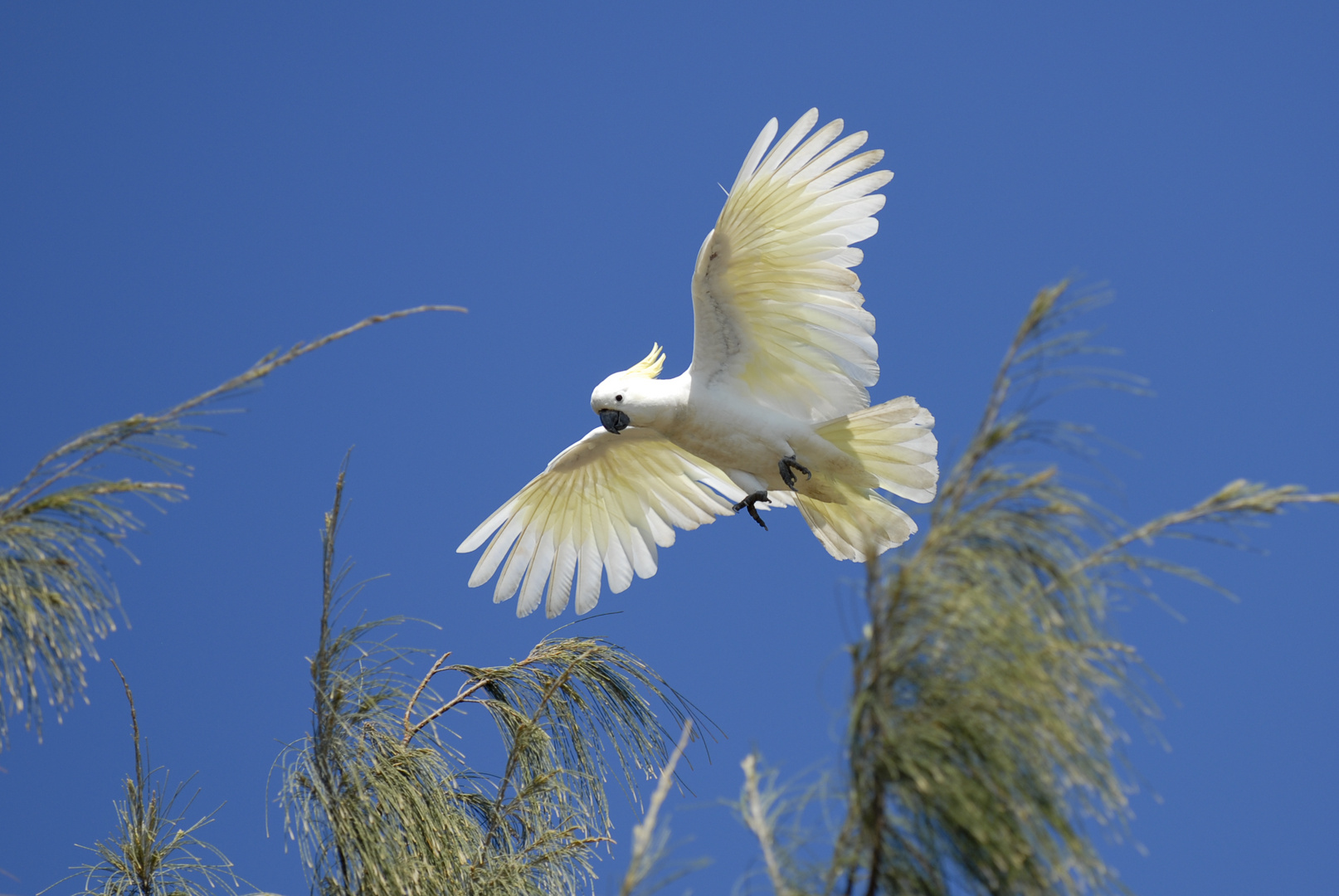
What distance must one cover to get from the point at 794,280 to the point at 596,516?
1.79m

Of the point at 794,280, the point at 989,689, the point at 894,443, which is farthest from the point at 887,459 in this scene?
the point at 989,689

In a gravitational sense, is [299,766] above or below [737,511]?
below

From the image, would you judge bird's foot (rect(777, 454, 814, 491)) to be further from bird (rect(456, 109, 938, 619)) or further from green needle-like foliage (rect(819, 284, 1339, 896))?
green needle-like foliage (rect(819, 284, 1339, 896))

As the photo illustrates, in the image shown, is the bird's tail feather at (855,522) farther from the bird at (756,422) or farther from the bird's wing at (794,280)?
the bird's wing at (794,280)

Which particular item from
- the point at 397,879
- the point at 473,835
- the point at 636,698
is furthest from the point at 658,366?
the point at 397,879

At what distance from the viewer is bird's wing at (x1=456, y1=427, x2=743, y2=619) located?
245 inches

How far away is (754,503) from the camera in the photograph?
600cm

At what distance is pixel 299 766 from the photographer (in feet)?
10.1

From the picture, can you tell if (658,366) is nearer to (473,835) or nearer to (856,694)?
(473,835)

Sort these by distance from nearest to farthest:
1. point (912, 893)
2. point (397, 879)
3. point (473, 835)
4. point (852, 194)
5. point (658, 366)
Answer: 1. point (912, 893)
2. point (397, 879)
3. point (473, 835)
4. point (852, 194)
5. point (658, 366)

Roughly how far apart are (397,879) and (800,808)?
124 centimetres

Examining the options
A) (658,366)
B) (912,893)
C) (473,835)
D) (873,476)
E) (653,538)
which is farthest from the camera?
(653,538)

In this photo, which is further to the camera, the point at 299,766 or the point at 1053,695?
the point at 299,766

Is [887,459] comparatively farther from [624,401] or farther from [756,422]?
[624,401]
